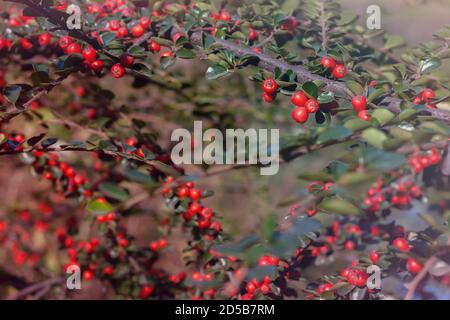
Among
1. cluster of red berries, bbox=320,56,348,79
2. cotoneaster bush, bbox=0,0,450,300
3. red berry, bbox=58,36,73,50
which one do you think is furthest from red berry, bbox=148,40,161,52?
cluster of red berries, bbox=320,56,348,79

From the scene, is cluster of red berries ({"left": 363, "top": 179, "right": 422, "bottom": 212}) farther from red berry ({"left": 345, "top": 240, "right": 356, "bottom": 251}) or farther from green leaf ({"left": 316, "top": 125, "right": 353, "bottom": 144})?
green leaf ({"left": 316, "top": 125, "right": 353, "bottom": 144})

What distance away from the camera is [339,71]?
112 centimetres

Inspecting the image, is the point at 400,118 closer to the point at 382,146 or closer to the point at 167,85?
the point at 382,146

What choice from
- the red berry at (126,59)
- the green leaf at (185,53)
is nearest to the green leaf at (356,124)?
the green leaf at (185,53)

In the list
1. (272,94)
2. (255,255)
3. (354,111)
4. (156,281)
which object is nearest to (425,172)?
(354,111)

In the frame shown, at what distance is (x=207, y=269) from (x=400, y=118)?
0.87m

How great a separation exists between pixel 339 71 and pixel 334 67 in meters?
0.02

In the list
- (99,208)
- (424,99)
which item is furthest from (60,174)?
(424,99)

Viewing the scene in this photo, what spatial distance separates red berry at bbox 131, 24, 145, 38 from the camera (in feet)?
4.24

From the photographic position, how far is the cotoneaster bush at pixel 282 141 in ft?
2.99

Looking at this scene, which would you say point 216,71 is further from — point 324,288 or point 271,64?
point 324,288

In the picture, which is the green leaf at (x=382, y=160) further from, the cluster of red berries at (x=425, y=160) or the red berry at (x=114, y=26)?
the red berry at (x=114, y=26)

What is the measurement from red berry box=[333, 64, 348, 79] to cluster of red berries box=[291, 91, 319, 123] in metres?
0.13
